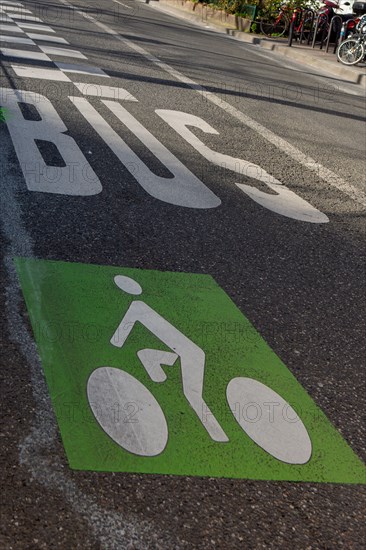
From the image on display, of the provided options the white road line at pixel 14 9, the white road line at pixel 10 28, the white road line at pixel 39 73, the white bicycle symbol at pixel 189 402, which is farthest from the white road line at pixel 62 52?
the white bicycle symbol at pixel 189 402

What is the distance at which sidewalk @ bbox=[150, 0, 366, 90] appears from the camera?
1630 centimetres

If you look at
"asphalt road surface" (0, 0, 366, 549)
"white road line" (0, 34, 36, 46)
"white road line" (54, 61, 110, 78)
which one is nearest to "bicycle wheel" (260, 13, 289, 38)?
"white road line" (0, 34, 36, 46)

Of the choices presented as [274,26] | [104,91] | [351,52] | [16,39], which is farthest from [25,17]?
[274,26]

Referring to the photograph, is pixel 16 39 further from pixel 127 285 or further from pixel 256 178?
pixel 127 285

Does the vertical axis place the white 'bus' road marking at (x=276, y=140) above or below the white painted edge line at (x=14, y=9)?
above

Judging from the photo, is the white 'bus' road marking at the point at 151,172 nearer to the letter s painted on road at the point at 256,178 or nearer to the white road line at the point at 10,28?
the letter s painted on road at the point at 256,178

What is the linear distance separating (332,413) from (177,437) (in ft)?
2.39

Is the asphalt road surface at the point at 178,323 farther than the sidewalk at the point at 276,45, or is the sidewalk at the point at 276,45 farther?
the sidewalk at the point at 276,45

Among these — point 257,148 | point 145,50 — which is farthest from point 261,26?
point 257,148

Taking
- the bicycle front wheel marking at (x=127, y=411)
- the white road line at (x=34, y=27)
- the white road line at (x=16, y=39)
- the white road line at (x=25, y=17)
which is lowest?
the white road line at (x=25, y=17)

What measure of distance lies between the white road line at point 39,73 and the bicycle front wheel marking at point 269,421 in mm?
6523

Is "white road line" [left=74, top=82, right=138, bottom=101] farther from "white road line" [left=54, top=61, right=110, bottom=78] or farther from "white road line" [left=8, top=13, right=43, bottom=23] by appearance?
"white road line" [left=8, top=13, right=43, bottom=23]

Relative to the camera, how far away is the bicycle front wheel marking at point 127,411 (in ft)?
8.63

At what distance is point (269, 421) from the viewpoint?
2.92m
